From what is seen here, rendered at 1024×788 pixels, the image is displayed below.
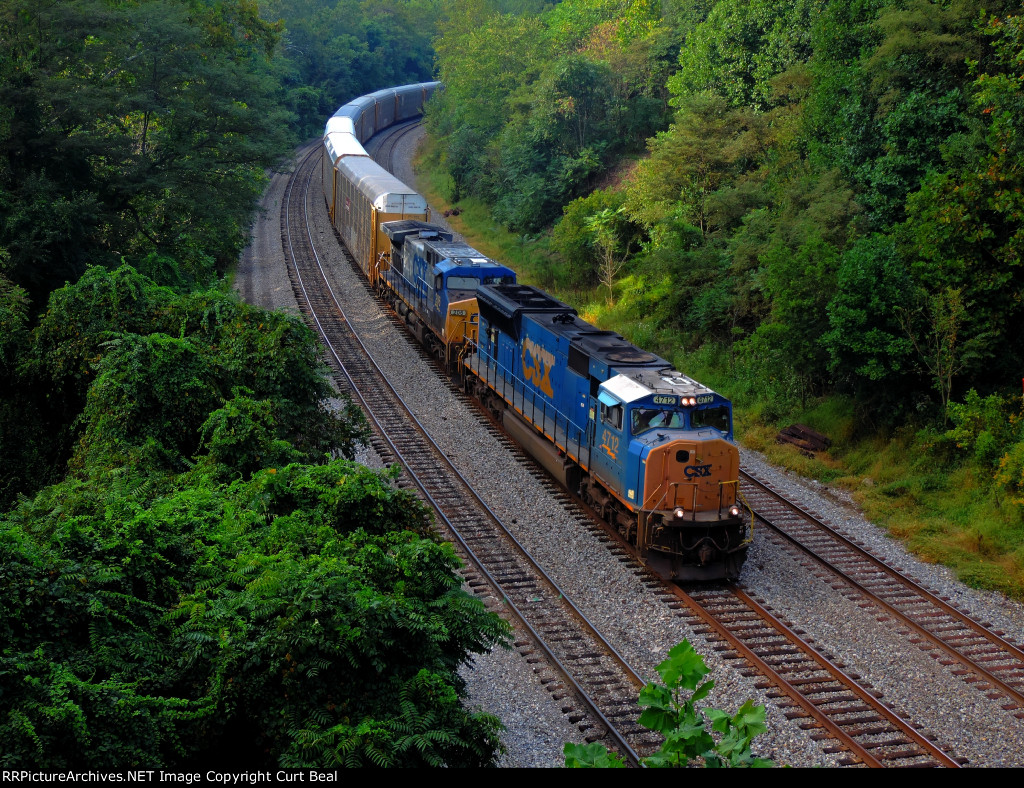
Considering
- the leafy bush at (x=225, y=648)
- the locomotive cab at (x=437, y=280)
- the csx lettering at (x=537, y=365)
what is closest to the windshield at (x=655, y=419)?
the csx lettering at (x=537, y=365)

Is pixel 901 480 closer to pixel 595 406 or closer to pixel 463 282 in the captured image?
pixel 595 406

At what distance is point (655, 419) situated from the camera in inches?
591

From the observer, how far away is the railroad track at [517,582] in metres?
11.5

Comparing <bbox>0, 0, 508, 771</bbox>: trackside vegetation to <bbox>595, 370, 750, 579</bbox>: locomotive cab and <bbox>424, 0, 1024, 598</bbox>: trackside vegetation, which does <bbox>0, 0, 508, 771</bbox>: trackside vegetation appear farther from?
<bbox>424, 0, 1024, 598</bbox>: trackside vegetation

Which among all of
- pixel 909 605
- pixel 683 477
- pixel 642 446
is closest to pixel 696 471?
pixel 683 477

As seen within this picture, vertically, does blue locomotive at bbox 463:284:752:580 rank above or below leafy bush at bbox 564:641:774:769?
below

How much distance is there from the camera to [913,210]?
19859 millimetres

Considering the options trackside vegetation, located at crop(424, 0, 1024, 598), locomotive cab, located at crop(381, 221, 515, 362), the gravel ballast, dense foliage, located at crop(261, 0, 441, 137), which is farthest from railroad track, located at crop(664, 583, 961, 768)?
dense foliage, located at crop(261, 0, 441, 137)

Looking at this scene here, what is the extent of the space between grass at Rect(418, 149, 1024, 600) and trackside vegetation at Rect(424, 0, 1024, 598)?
5cm

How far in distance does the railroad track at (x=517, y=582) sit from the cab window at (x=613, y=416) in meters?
2.82

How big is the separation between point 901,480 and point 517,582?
922cm

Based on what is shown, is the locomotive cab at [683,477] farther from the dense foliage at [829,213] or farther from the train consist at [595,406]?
the dense foliage at [829,213]

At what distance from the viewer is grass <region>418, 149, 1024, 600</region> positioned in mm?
16188

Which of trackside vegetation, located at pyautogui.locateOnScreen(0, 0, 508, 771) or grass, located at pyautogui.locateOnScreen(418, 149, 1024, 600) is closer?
trackside vegetation, located at pyautogui.locateOnScreen(0, 0, 508, 771)
